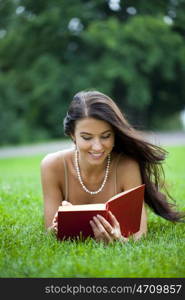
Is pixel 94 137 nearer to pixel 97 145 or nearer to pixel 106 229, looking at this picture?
pixel 97 145

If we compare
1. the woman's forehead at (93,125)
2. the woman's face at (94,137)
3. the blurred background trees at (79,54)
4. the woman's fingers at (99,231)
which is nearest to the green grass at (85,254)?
the woman's fingers at (99,231)

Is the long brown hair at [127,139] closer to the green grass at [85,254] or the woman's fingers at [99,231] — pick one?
the green grass at [85,254]

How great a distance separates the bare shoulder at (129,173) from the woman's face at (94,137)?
0.39 metres

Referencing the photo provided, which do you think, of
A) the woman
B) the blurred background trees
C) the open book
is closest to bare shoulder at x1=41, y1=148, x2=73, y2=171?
the woman

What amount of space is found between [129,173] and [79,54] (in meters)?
22.1

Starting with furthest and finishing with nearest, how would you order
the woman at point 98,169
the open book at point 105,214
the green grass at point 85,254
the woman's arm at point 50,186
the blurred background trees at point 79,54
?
the blurred background trees at point 79,54 → the woman's arm at point 50,186 → the woman at point 98,169 → the open book at point 105,214 → the green grass at point 85,254

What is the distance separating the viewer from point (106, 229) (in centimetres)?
350

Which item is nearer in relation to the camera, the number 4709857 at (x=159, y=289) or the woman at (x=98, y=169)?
the number 4709857 at (x=159, y=289)

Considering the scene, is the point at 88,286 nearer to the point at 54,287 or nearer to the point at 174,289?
the point at 54,287

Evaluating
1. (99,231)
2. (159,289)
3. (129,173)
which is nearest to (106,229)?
(99,231)

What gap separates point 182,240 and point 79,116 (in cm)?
115

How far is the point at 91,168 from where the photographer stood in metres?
4.12

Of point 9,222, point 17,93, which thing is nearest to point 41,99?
point 17,93

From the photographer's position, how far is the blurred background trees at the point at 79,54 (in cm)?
2311
